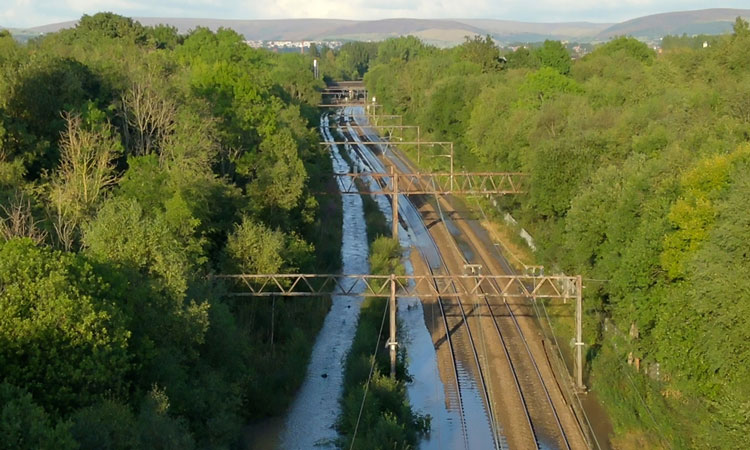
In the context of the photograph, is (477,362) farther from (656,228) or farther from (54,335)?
(54,335)

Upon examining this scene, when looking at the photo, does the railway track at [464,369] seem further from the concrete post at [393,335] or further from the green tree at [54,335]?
the green tree at [54,335]

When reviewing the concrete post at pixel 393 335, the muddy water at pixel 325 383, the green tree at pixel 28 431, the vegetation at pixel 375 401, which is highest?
the green tree at pixel 28 431

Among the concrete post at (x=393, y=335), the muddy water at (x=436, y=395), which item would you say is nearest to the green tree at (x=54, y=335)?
the muddy water at (x=436, y=395)

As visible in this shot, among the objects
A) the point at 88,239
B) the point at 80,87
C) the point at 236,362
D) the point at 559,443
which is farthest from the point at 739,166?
the point at 80,87

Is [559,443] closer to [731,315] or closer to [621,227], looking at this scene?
[731,315]

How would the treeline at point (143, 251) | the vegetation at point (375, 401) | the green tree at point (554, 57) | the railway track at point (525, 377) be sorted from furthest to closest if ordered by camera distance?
the green tree at point (554, 57), the railway track at point (525, 377), the vegetation at point (375, 401), the treeline at point (143, 251)

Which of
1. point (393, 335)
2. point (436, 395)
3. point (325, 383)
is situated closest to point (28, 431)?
point (393, 335)
